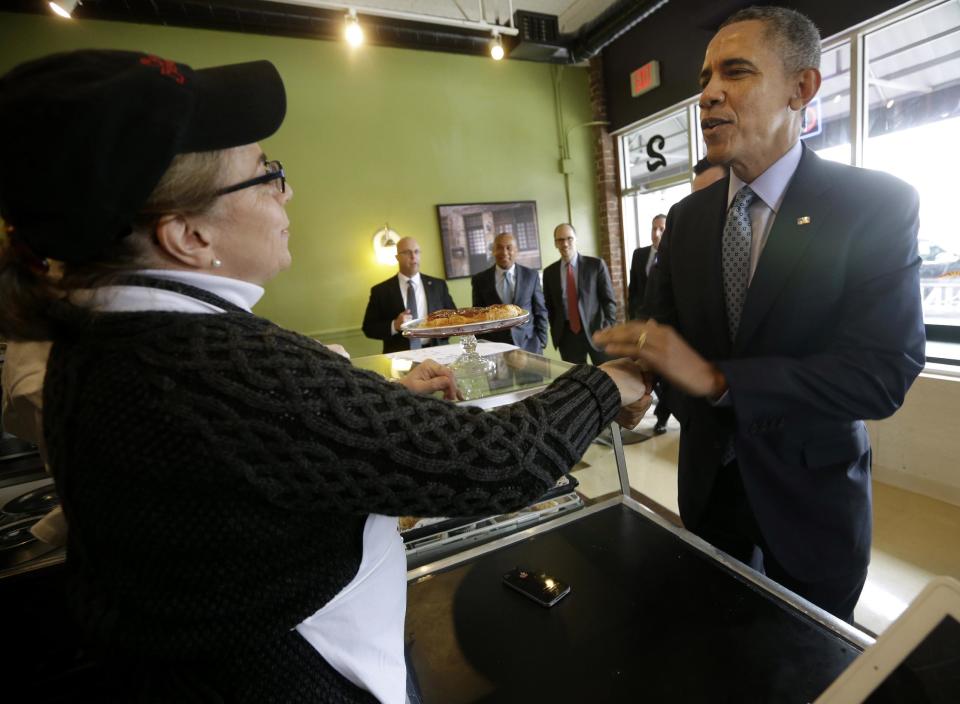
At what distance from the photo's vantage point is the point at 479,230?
21.1 feet

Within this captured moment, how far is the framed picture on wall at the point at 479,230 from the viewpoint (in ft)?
20.7

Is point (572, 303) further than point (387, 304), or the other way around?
point (572, 303)

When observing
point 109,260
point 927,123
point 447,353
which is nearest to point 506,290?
point 447,353

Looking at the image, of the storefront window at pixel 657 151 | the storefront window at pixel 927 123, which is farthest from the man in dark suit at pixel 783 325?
the storefront window at pixel 657 151

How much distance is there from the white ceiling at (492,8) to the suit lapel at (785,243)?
16.3 ft

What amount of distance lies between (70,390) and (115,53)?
1.39 ft

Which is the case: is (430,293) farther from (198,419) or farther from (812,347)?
(198,419)

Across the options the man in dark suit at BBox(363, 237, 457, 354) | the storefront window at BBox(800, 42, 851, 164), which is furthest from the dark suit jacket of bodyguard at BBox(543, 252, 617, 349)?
the storefront window at BBox(800, 42, 851, 164)

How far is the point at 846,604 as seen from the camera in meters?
1.32

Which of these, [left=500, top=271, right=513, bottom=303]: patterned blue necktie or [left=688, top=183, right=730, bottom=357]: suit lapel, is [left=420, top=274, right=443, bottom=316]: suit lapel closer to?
[left=500, top=271, right=513, bottom=303]: patterned blue necktie

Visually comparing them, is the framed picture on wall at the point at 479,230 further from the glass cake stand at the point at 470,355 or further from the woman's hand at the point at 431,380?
the woman's hand at the point at 431,380

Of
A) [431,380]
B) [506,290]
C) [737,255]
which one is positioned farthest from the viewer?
[506,290]

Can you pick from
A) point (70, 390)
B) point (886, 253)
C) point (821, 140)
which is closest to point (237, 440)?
point (70, 390)

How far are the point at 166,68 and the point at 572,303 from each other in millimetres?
4860
